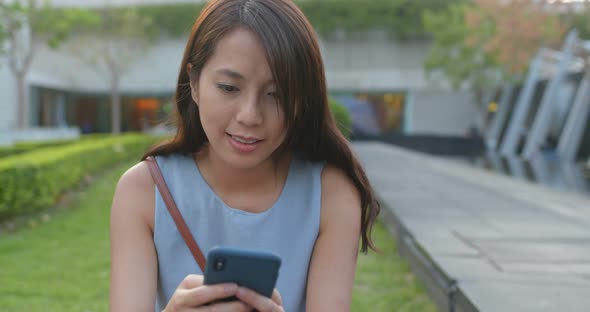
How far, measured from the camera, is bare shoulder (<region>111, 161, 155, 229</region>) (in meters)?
1.55

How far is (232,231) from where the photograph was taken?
1582mm

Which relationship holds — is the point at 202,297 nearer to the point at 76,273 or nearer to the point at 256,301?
the point at 256,301

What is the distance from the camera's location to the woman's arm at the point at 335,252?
1559 mm

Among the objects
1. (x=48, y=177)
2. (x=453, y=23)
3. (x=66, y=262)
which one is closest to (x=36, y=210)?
(x=48, y=177)

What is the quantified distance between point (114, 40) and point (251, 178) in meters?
28.9

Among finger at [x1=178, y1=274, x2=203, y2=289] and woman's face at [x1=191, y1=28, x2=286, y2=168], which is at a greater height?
woman's face at [x1=191, y1=28, x2=286, y2=168]

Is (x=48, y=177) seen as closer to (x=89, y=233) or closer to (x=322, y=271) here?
(x=89, y=233)

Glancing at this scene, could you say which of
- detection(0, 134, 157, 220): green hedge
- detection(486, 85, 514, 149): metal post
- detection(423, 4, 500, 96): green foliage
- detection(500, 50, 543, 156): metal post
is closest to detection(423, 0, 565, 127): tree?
detection(423, 4, 500, 96): green foliage

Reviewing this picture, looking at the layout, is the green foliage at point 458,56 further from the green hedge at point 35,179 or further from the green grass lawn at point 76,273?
the green grass lawn at point 76,273

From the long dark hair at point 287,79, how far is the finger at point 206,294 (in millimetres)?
488

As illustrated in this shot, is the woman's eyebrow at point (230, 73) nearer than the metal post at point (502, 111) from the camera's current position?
Yes

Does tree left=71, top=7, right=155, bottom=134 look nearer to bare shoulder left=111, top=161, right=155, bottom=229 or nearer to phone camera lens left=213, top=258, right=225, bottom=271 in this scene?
bare shoulder left=111, top=161, right=155, bottom=229

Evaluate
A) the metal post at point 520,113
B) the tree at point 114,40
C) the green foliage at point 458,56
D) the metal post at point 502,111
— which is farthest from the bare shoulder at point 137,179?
A: the metal post at point 502,111

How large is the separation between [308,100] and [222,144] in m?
0.26
